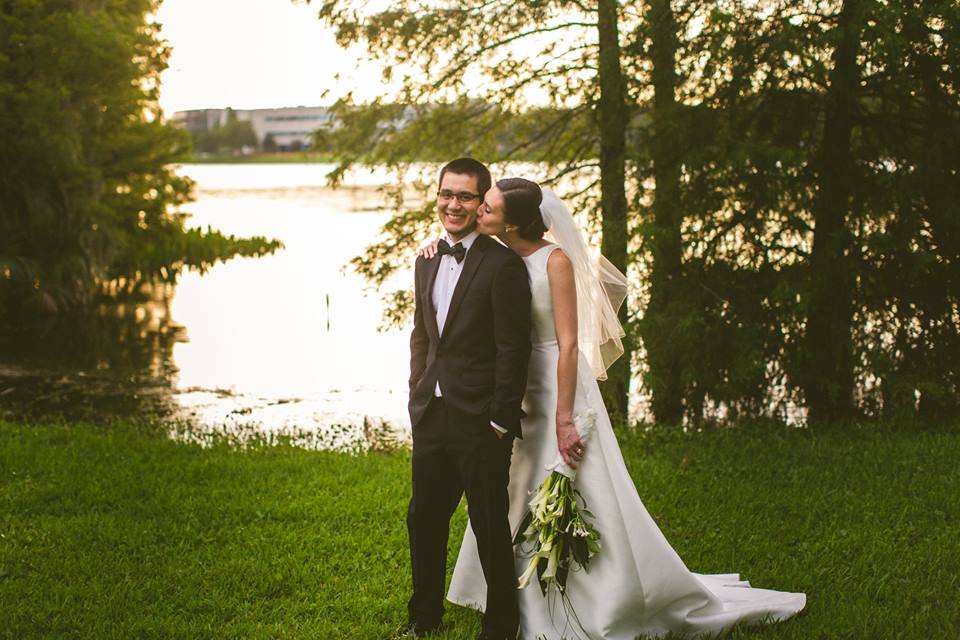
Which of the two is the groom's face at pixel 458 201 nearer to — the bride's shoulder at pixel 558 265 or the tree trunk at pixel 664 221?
the bride's shoulder at pixel 558 265

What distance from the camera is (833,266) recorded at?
375 inches

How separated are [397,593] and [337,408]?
7924 mm

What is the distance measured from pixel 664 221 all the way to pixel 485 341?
6.16 m

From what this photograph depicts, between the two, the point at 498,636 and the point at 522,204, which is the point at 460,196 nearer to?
the point at 522,204

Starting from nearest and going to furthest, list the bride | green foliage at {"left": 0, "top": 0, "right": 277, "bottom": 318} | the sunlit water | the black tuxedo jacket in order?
1. the black tuxedo jacket
2. the bride
3. the sunlit water
4. green foliage at {"left": 0, "top": 0, "right": 277, "bottom": 318}

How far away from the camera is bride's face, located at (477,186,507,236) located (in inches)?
165

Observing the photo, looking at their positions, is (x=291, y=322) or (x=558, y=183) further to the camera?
(x=291, y=322)

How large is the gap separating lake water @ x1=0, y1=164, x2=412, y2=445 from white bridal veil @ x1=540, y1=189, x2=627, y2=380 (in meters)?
6.47

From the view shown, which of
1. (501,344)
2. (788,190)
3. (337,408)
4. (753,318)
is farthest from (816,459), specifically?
(337,408)

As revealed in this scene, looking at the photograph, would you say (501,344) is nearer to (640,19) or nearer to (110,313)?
(640,19)

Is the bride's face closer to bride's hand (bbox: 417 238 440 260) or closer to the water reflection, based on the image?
bride's hand (bbox: 417 238 440 260)

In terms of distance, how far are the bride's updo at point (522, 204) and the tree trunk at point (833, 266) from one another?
583cm

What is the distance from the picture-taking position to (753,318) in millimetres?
9938

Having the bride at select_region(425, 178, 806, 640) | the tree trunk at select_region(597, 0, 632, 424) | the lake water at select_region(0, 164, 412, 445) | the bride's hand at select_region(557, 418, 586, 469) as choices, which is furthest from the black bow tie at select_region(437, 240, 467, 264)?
the lake water at select_region(0, 164, 412, 445)
